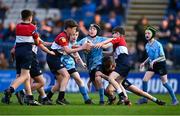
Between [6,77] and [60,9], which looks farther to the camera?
[60,9]

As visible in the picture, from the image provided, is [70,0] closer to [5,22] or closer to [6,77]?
[5,22]

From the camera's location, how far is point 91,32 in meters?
21.3

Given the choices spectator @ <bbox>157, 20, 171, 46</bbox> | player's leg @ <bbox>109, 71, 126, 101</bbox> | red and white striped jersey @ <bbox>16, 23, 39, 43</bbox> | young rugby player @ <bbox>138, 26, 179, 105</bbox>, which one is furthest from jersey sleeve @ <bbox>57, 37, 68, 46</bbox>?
spectator @ <bbox>157, 20, 171, 46</bbox>

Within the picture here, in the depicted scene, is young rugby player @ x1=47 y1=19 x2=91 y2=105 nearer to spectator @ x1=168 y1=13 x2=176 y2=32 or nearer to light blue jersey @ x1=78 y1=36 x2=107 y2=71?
light blue jersey @ x1=78 y1=36 x2=107 y2=71

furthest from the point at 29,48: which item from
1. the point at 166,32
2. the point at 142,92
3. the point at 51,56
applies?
the point at 166,32

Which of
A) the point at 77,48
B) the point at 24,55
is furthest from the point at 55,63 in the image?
the point at 24,55

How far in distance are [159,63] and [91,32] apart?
6.90 feet

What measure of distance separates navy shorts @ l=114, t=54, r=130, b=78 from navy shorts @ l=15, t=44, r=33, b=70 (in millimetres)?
2424

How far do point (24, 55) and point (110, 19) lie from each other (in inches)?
563

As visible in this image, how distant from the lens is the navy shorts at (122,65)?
21000mm

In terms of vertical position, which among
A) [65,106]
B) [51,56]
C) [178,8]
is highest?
[178,8]

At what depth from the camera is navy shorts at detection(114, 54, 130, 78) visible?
21000 mm

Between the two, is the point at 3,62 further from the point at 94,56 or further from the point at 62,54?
the point at 62,54

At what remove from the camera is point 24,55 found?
1997 cm
